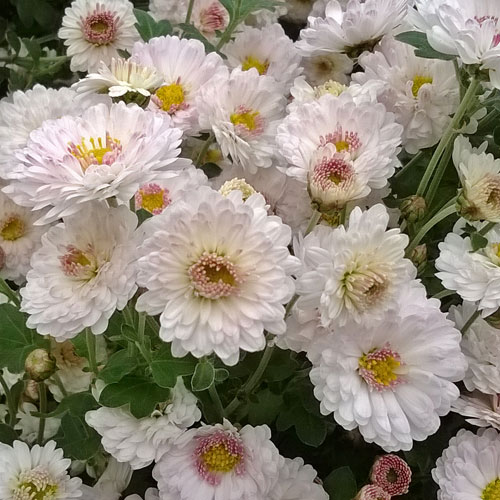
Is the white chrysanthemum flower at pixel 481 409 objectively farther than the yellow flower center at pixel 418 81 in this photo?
No

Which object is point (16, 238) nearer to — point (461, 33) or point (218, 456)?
point (218, 456)

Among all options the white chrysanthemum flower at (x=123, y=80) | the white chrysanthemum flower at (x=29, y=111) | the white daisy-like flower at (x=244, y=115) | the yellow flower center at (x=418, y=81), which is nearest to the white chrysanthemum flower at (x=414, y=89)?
the yellow flower center at (x=418, y=81)

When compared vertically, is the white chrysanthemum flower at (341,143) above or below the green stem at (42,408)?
above

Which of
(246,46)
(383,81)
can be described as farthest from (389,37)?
(246,46)

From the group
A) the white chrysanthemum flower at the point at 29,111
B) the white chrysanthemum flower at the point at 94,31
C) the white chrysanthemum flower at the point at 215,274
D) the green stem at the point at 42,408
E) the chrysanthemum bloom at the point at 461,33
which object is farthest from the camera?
the white chrysanthemum flower at the point at 94,31

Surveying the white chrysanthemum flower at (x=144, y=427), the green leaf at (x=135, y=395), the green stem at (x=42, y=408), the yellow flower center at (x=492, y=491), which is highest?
the green leaf at (x=135, y=395)

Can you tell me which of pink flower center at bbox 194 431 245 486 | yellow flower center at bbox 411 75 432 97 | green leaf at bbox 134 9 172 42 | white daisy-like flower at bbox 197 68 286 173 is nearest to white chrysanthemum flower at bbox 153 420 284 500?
pink flower center at bbox 194 431 245 486

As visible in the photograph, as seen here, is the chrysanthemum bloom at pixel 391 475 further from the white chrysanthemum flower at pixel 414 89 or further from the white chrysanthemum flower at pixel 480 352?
the white chrysanthemum flower at pixel 414 89
